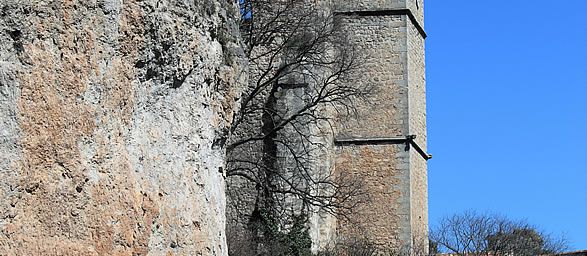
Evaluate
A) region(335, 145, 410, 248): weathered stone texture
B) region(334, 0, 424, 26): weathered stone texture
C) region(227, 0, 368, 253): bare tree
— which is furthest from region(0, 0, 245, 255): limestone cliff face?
region(334, 0, 424, 26): weathered stone texture

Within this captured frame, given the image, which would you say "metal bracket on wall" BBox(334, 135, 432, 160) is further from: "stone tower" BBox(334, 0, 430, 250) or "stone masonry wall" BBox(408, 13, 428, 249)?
"stone masonry wall" BBox(408, 13, 428, 249)

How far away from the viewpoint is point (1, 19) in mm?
4363

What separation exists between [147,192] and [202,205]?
0.43 metres

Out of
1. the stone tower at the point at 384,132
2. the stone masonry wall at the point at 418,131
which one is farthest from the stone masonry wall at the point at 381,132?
the stone masonry wall at the point at 418,131

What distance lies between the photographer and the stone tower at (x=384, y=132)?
1304 inches

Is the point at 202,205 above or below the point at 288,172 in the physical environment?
below

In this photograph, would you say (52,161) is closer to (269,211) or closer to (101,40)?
(101,40)

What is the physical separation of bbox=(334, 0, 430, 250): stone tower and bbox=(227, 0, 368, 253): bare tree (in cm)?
191

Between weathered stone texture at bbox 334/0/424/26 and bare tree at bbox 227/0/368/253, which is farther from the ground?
weathered stone texture at bbox 334/0/424/26

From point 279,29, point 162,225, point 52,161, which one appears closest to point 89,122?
point 52,161

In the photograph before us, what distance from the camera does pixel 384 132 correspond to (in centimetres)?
3353

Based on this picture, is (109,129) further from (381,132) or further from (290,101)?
(381,132)

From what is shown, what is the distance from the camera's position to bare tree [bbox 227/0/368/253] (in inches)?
1063

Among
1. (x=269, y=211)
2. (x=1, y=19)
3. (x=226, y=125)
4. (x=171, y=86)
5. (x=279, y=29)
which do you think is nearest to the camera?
(x=1, y=19)
